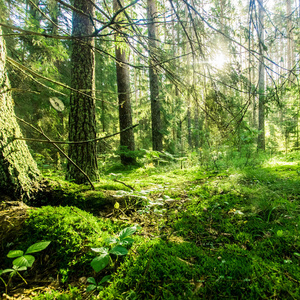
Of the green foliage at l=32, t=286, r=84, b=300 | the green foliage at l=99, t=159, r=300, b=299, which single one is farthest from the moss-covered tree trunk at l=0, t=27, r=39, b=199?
the green foliage at l=99, t=159, r=300, b=299

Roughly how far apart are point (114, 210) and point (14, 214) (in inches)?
42.3

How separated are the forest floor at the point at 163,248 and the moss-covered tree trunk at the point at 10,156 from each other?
12.3 inches

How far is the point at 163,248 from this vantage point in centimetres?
150

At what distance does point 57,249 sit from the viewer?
57.5 inches

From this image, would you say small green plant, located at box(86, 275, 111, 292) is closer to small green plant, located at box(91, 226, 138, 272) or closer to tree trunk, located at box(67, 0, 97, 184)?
small green plant, located at box(91, 226, 138, 272)

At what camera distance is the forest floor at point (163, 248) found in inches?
43.9

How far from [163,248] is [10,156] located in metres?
1.96

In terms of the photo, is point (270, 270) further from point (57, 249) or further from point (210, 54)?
point (210, 54)

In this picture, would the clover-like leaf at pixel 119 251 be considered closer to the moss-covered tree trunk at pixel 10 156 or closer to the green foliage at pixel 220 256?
the green foliage at pixel 220 256

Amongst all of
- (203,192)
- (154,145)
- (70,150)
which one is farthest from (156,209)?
(154,145)

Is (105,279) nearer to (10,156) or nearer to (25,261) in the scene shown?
(25,261)

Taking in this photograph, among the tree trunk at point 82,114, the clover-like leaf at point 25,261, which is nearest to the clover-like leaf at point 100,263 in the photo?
the clover-like leaf at point 25,261

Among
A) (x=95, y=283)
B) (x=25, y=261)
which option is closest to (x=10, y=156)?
(x=25, y=261)

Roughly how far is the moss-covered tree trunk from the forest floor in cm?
31
